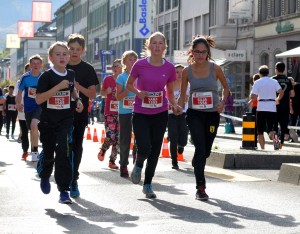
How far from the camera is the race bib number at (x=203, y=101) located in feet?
34.0

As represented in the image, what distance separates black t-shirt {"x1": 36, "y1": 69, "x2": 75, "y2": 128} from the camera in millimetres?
9578

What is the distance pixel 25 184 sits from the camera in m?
11.7

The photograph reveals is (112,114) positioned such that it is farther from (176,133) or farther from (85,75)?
(85,75)

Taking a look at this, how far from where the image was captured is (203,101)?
10375mm

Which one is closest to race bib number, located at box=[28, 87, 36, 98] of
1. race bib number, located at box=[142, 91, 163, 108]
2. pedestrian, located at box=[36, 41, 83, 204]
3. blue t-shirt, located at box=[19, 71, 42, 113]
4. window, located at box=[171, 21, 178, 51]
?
blue t-shirt, located at box=[19, 71, 42, 113]

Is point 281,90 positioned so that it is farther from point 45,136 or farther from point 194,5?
point 194,5

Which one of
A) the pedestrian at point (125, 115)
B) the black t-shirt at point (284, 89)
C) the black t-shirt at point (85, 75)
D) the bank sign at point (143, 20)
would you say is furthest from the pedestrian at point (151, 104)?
the bank sign at point (143, 20)

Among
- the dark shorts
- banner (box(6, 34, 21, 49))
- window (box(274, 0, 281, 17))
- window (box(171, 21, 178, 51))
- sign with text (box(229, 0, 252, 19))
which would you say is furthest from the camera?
banner (box(6, 34, 21, 49))

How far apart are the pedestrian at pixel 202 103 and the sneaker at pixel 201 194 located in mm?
190

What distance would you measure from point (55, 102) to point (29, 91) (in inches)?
234

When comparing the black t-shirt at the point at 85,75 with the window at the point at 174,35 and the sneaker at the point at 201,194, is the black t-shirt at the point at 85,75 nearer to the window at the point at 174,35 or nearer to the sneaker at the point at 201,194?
the sneaker at the point at 201,194

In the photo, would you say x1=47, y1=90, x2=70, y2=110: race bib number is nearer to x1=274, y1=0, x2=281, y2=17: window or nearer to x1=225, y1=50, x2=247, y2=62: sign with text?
x1=274, y1=0, x2=281, y2=17: window

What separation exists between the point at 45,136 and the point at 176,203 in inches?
57.9

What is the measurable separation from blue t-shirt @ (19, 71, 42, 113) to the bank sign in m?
→ 36.4
